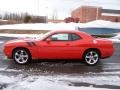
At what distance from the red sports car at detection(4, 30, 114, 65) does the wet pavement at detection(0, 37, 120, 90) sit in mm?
309

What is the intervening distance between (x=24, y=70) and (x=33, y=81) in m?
1.80

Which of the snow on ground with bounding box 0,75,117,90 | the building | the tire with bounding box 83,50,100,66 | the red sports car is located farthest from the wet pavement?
the building

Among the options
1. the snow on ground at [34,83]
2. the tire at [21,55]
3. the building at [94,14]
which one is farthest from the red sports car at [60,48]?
the building at [94,14]

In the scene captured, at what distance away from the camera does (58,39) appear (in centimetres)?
1180

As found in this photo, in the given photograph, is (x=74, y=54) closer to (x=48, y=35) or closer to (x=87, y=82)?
(x=48, y=35)

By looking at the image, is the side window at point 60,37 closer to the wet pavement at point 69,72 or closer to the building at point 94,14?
the wet pavement at point 69,72

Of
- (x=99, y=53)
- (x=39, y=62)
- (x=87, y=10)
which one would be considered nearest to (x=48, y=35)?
(x=39, y=62)

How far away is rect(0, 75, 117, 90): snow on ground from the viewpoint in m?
8.00

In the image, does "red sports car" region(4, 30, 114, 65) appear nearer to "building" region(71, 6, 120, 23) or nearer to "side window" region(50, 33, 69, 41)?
"side window" region(50, 33, 69, 41)

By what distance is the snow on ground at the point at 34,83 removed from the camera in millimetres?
8000

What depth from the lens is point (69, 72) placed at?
10367mm

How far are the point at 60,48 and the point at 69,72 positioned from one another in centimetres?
159

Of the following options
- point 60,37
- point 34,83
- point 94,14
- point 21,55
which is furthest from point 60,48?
point 94,14

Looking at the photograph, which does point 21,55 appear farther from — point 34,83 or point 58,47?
point 34,83
